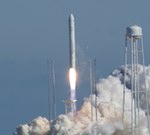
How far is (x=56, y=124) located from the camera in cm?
7294

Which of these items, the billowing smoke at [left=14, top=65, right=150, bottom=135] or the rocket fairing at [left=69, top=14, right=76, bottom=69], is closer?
the billowing smoke at [left=14, top=65, right=150, bottom=135]

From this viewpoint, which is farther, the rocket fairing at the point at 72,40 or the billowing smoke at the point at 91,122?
the rocket fairing at the point at 72,40

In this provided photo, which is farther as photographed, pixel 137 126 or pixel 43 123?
pixel 43 123

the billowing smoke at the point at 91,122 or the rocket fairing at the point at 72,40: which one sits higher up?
the rocket fairing at the point at 72,40

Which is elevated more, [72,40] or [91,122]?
[72,40]

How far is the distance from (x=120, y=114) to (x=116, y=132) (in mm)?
3172

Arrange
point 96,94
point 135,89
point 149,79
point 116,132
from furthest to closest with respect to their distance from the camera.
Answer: point 149,79, point 96,94, point 116,132, point 135,89

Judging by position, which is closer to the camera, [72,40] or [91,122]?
[91,122]

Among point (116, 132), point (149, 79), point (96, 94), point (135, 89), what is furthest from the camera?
point (149, 79)

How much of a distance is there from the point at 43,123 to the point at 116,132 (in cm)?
641

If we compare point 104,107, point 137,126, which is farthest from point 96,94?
point 137,126

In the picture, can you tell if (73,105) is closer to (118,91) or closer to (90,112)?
(90,112)

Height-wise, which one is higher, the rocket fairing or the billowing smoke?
the rocket fairing

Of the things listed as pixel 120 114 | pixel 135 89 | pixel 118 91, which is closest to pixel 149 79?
pixel 118 91
